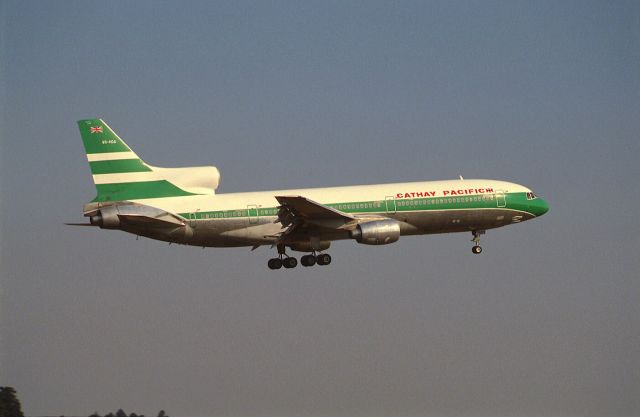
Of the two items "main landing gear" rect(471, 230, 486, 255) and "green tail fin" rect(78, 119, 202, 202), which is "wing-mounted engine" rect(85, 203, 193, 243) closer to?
"green tail fin" rect(78, 119, 202, 202)

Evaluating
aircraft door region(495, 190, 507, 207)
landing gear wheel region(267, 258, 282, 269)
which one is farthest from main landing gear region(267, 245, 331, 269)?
aircraft door region(495, 190, 507, 207)

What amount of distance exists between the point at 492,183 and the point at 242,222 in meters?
18.0

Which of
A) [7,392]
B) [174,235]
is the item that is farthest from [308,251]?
[7,392]

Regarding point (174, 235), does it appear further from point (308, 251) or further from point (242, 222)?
point (308, 251)

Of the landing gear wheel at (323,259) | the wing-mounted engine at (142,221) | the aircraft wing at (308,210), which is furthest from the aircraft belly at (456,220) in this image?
the wing-mounted engine at (142,221)

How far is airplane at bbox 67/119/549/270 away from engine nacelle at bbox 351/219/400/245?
0.06 metres

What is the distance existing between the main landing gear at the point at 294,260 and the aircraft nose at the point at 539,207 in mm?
15333

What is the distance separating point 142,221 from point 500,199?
2440 centimetres

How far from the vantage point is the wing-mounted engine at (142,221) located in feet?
205

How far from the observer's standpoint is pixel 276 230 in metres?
66.1

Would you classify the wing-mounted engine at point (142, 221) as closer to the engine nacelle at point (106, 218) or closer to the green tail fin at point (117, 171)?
the engine nacelle at point (106, 218)

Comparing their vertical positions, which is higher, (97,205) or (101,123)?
(101,123)

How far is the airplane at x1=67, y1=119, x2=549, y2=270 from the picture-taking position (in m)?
64.0

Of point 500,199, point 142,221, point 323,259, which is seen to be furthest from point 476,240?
point 142,221
